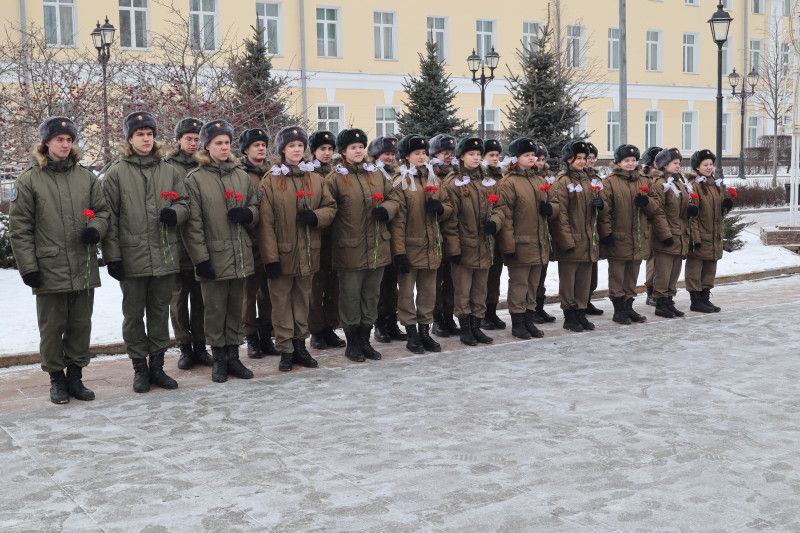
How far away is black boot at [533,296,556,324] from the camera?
11188 millimetres

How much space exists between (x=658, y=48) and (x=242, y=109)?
98.9 feet

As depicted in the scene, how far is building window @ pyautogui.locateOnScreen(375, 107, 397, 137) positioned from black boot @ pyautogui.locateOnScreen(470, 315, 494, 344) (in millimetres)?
26770

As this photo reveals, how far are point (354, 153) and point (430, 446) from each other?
370 cm

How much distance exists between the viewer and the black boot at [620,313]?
10891mm

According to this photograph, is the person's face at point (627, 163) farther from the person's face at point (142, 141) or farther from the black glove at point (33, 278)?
the black glove at point (33, 278)

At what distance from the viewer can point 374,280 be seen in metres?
9.20

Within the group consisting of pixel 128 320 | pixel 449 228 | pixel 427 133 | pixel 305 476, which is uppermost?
pixel 427 133

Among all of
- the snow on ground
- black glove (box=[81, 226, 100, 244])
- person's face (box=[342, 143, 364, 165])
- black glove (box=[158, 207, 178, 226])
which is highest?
person's face (box=[342, 143, 364, 165])

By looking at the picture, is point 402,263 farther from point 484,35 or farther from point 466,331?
point 484,35

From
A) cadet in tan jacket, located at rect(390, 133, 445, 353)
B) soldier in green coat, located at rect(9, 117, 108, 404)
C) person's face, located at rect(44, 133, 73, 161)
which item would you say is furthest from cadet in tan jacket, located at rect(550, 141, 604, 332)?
person's face, located at rect(44, 133, 73, 161)

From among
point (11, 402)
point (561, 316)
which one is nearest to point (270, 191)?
point (11, 402)

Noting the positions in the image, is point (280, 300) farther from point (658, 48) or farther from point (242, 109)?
point (658, 48)

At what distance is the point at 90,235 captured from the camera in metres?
7.27

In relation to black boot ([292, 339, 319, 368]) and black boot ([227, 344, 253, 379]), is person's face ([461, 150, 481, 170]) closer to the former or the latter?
black boot ([292, 339, 319, 368])
